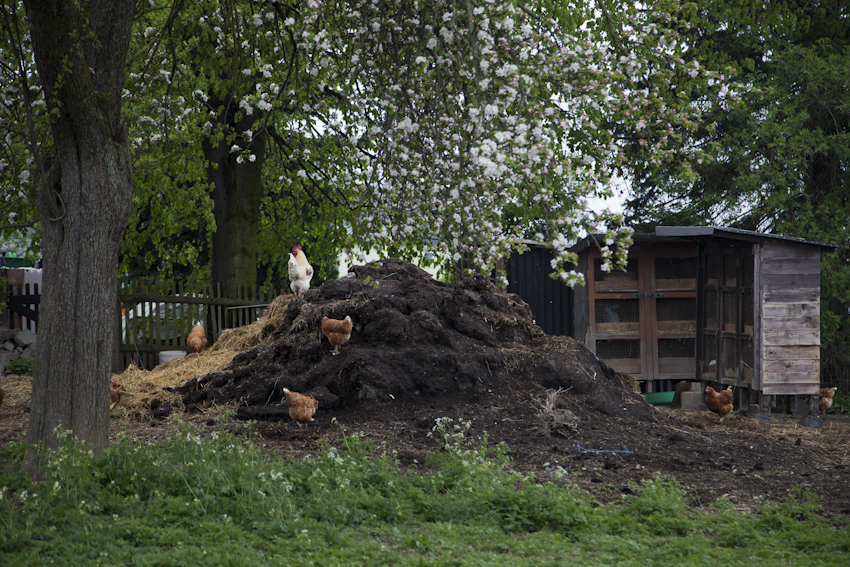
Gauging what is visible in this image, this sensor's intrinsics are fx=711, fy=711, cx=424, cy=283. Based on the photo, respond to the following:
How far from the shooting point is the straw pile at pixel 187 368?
27.2ft

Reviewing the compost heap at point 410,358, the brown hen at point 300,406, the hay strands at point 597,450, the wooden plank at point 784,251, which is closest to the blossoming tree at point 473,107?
the compost heap at point 410,358

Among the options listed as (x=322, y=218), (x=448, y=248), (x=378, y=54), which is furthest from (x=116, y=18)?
(x=322, y=218)

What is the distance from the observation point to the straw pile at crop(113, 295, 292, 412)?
8281 millimetres

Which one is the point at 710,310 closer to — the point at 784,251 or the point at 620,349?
the point at 620,349

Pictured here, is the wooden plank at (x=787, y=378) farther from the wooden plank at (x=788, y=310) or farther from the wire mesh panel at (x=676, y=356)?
the wire mesh panel at (x=676, y=356)

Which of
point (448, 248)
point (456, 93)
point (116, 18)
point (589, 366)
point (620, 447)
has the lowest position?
point (620, 447)

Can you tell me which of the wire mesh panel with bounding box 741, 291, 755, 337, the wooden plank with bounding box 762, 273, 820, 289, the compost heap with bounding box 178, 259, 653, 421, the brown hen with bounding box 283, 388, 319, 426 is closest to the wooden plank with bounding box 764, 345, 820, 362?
the wire mesh panel with bounding box 741, 291, 755, 337

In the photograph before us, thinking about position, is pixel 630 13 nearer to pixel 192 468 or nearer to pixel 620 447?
pixel 620 447

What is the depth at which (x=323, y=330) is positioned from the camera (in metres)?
7.72

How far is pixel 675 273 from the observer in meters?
12.0

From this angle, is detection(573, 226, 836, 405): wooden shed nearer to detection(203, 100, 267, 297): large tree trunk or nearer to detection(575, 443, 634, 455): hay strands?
detection(575, 443, 634, 455): hay strands

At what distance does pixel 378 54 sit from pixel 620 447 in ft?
13.8

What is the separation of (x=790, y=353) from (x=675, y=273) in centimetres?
234

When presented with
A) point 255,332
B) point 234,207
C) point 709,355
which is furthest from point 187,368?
point 709,355
